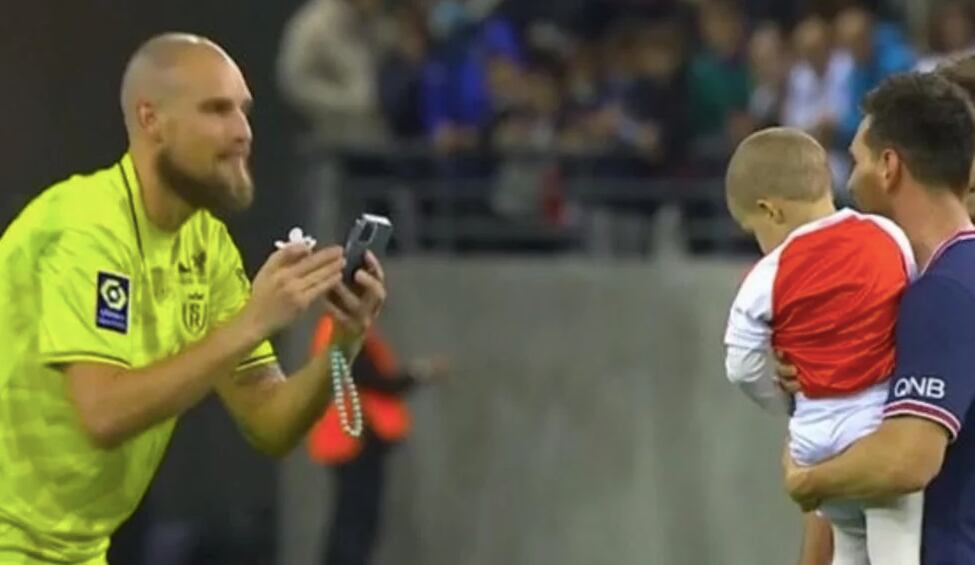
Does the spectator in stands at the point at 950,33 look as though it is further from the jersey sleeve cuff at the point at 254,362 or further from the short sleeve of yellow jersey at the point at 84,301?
the short sleeve of yellow jersey at the point at 84,301

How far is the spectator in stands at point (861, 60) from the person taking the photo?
11477 mm

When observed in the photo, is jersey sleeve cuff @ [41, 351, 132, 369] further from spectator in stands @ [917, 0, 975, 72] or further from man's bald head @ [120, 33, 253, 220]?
spectator in stands @ [917, 0, 975, 72]

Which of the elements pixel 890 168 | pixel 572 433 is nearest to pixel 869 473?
pixel 890 168

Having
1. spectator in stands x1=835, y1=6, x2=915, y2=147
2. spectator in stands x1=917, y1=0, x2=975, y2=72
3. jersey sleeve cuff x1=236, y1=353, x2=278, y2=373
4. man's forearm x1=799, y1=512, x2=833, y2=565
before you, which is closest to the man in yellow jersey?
jersey sleeve cuff x1=236, y1=353, x2=278, y2=373

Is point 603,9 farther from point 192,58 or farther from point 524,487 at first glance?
point 192,58

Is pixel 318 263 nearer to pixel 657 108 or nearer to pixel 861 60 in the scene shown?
pixel 861 60

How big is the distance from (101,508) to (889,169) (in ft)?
6.41

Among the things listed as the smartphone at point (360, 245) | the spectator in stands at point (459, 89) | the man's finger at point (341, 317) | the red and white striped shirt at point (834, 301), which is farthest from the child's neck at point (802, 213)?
the spectator in stands at point (459, 89)

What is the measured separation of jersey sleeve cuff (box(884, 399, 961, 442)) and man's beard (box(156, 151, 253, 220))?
160 cm

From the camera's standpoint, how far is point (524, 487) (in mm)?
12414

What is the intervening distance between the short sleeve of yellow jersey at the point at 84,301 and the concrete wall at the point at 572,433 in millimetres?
6676

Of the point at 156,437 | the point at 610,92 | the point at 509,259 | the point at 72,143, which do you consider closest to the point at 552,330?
the point at 509,259

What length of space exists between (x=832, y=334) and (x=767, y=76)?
717cm

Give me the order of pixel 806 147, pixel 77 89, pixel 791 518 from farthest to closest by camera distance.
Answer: pixel 77 89 < pixel 791 518 < pixel 806 147
